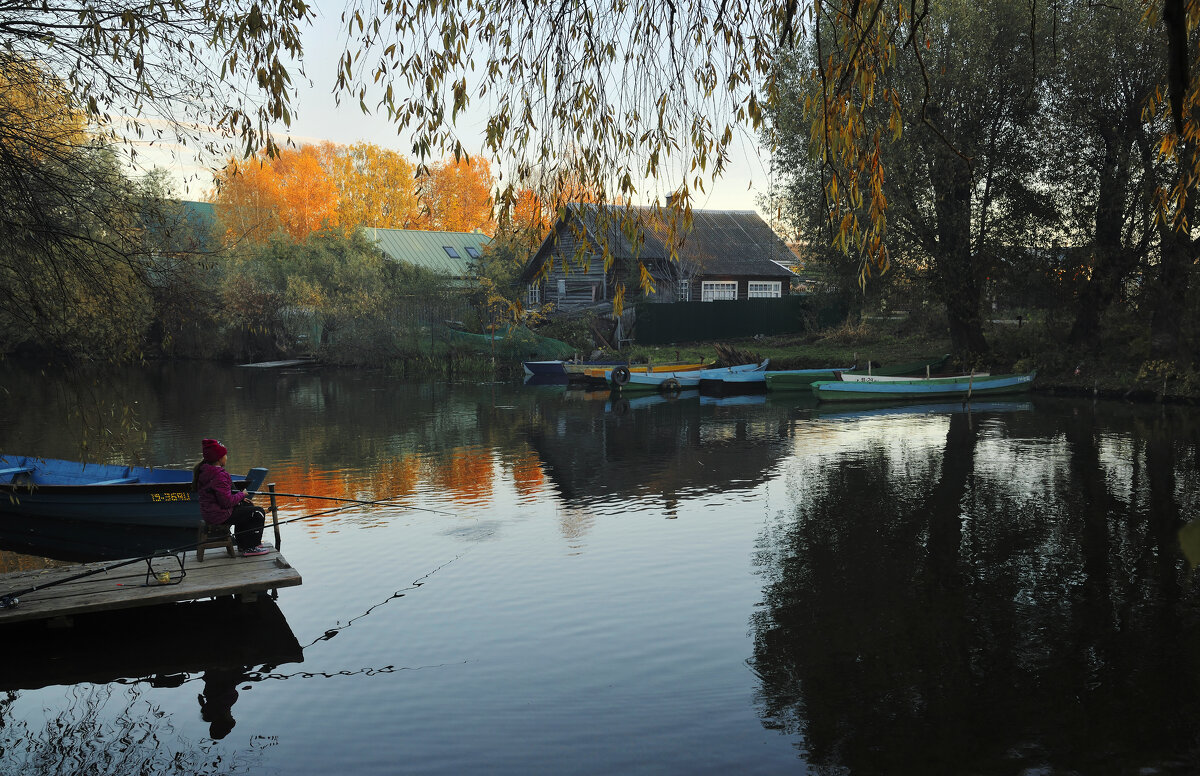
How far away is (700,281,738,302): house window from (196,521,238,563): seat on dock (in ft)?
129

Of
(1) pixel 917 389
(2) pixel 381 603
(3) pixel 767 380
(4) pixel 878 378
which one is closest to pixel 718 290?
(3) pixel 767 380

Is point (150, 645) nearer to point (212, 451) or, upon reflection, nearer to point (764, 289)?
point (212, 451)

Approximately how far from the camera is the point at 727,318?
43.8 meters

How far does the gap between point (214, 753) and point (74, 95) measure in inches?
216

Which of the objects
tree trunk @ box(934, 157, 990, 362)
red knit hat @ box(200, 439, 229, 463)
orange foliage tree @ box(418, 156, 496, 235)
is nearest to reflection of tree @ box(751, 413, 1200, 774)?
red knit hat @ box(200, 439, 229, 463)

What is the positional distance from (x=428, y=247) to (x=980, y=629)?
51686mm

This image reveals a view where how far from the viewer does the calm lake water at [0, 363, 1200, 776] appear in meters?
6.80

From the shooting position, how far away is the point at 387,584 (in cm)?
1074

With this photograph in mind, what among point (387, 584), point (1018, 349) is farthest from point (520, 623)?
point (1018, 349)

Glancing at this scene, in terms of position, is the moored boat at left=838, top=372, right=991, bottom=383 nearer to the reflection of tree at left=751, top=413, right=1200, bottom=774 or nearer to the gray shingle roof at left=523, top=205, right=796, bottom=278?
the reflection of tree at left=751, top=413, right=1200, bottom=774

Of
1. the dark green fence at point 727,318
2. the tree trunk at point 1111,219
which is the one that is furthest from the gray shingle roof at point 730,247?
the tree trunk at point 1111,219

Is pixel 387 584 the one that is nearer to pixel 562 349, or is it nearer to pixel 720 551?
pixel 720 551

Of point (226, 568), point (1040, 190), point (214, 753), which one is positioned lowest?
point (214, 753)

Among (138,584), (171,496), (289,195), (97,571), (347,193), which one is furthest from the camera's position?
(347,193)
